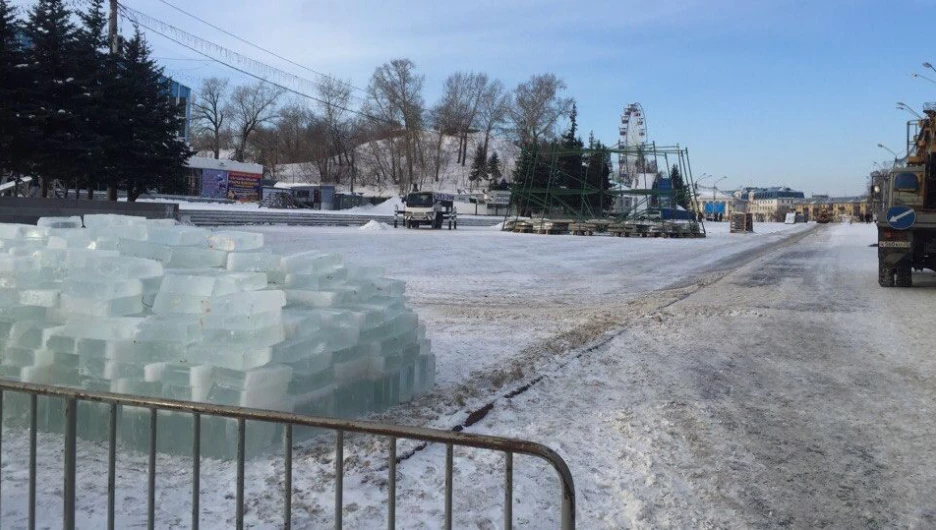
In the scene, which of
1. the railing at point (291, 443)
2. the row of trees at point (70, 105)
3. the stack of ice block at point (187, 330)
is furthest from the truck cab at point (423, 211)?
the railing at point (291, 443)

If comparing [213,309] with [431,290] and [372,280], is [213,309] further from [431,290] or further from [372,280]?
[431,290]

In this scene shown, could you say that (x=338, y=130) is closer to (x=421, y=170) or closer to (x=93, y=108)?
(x=421, y=170)

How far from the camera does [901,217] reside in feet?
48.5

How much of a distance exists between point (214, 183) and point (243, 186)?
Result: 3210 mm

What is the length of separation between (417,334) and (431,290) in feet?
26.4

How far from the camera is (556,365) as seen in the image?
7695 millimetres

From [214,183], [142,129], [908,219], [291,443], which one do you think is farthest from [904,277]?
[214,183]

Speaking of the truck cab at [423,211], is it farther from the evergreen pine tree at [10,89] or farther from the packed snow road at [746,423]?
the packed snow road at [746,423]

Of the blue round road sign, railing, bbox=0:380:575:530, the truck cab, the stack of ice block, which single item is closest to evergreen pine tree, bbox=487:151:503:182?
the truck cab

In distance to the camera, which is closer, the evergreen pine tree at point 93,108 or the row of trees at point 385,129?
the evergreen pine tree at point 93,108

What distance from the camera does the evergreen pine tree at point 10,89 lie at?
2452cm

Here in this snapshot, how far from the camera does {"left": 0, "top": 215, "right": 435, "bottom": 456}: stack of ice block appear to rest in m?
4.71

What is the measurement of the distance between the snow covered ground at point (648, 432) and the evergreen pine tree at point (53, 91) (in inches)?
784

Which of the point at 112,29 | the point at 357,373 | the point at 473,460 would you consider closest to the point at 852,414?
the point at 473,460
